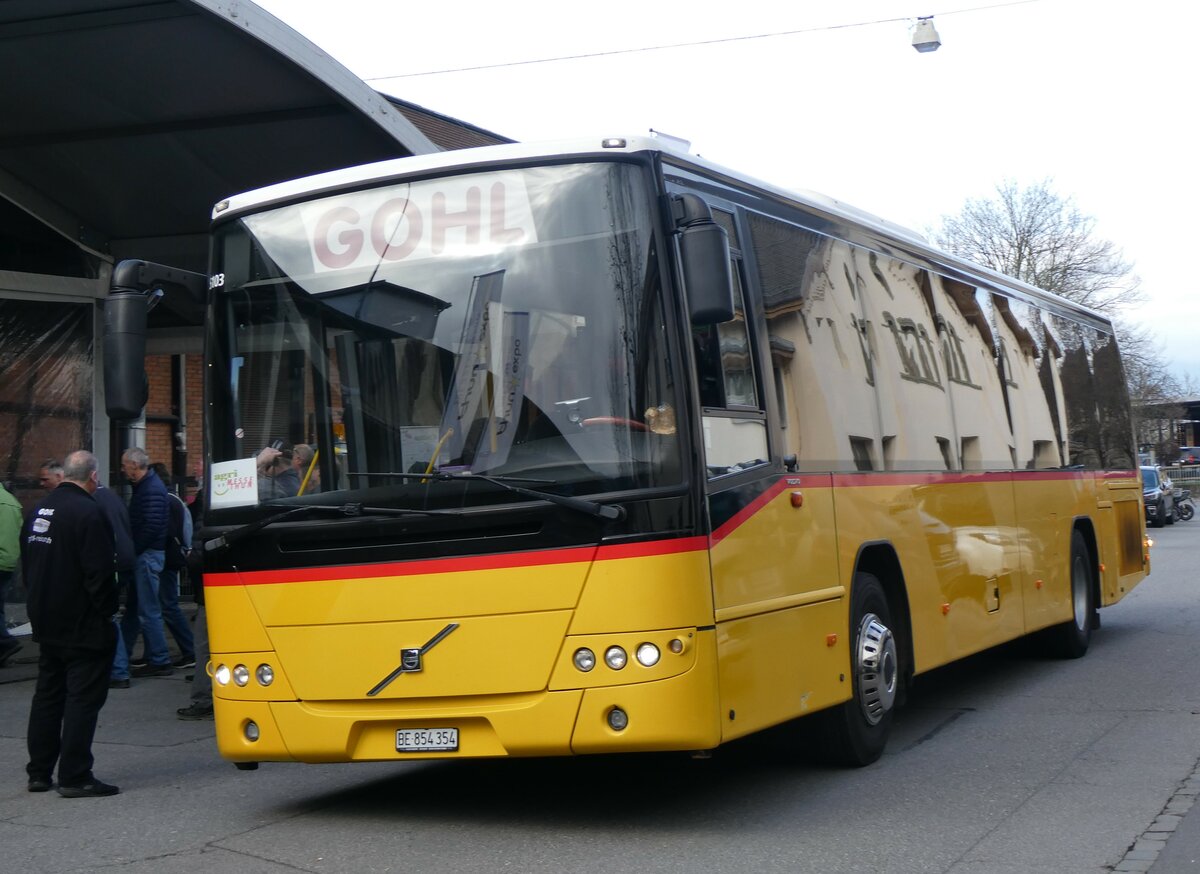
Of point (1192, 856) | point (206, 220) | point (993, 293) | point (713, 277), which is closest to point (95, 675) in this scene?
point (713, 277)

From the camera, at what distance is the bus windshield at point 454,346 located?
21.4 ft

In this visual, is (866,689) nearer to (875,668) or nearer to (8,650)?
(875,668)

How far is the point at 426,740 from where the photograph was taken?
675cm

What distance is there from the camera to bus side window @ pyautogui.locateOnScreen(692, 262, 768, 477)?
22.1ft

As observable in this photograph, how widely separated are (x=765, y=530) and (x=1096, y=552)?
753 cm

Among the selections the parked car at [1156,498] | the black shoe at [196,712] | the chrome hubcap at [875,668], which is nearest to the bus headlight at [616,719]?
the chrome hubcap at [875,668]

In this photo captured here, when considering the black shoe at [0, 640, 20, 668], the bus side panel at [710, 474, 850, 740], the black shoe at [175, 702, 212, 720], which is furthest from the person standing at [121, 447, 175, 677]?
the bus side panel at [710, 474, 850, 740]

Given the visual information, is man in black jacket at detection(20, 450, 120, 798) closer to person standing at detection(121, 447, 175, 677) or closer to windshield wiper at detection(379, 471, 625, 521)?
windshield wiper at detection(379, 471, 625, 521)

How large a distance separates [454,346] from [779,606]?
1982 millimetres

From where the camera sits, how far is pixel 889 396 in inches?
360

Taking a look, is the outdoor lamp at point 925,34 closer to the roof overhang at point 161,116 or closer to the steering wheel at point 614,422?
the roof overhang at point 161,116

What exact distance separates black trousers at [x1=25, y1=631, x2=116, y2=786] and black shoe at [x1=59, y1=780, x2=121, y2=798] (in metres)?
0.02

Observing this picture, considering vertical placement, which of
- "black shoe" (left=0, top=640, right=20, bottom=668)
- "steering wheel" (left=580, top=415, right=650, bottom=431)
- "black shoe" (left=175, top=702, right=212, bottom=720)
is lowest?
"black shoe" (left=175, top=702, right=212, bottom=720)

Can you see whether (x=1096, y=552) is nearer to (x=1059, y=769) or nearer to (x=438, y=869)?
(x=1059, y=769)
